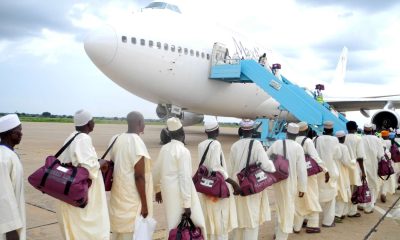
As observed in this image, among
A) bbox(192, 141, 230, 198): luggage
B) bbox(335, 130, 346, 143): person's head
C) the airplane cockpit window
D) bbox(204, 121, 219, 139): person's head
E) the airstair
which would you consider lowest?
bbox(192, 141, 230, 198): luggage

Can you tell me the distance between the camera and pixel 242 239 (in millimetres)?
4625

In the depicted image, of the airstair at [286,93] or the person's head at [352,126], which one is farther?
the airstair at [286,93]

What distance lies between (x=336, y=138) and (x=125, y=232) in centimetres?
366

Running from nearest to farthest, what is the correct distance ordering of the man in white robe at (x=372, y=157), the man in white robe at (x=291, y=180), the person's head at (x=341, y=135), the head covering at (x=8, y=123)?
the head covering at (x=8, y=123)
the man in white robe at (x=291, y=180)
the person's head at (x=341, y=135)
the man in white robe at (x=372, y=157)

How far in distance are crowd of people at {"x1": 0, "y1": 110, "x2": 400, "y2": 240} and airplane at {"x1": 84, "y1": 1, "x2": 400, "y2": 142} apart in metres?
6.76

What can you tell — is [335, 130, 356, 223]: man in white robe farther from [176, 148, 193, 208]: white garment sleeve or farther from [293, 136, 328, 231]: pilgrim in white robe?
[176, 148, 193, 208]: white garment sleeve

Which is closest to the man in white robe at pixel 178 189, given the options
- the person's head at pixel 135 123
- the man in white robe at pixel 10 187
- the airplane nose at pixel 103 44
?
the person's head at pixel 135 123

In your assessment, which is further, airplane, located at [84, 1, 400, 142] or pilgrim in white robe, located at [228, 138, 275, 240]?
airplane, located at [84, 1, 400, 142]

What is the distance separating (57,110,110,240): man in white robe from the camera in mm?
3457

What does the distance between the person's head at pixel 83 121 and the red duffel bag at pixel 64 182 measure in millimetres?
410

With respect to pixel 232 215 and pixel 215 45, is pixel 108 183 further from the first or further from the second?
pixel 215 45

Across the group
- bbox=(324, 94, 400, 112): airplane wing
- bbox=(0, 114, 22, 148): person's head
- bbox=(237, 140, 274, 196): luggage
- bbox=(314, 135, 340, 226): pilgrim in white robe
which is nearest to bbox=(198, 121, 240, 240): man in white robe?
bbox=(237, 140, 274, 196): luggage

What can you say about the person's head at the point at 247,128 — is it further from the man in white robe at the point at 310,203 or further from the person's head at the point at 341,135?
the person's head at the point at 341,135

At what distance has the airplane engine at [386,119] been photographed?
51.8 ft
